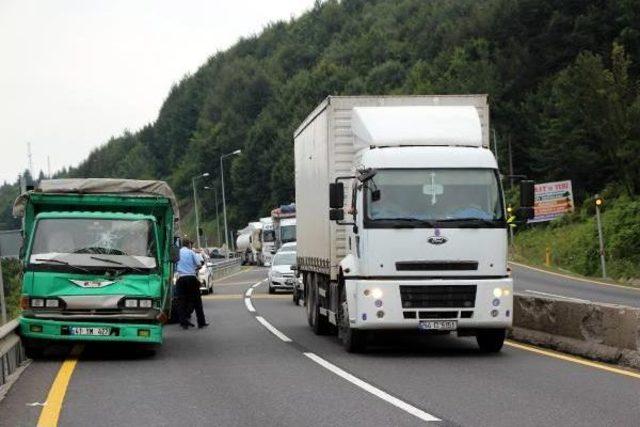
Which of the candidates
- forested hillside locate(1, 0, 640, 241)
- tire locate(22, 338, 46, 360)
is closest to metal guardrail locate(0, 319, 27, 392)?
tire locate(22, 338, 46, 360)

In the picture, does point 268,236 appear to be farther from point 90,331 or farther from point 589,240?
point 90,331

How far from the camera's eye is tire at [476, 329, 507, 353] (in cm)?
1708

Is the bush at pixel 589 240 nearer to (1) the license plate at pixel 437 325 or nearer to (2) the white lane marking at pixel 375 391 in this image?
(1) the license plate at pixel 437 325

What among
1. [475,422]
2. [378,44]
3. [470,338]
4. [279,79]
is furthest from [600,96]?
[279,79]

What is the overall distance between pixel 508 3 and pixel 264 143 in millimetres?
49901

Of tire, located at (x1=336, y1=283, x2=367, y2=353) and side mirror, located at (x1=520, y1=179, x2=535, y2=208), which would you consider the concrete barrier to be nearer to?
side mirror, located at (x1=520, y1=179, x2=535, y2=208)

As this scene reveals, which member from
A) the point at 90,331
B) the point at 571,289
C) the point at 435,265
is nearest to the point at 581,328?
the point at 435,265

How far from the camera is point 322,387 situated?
1291 cm

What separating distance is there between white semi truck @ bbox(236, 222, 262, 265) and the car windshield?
44.9 metres

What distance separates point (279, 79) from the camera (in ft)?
587

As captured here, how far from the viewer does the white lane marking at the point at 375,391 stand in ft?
34.7

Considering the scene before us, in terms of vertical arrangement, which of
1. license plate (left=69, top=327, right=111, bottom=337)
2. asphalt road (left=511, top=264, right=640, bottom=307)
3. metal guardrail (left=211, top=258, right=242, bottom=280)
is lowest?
asphalt road (left=511, top=264, right=640, bottom=307)

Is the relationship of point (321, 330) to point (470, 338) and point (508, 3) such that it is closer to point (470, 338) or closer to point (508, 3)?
point (470, 338)

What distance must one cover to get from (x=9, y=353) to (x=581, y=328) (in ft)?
25.4
